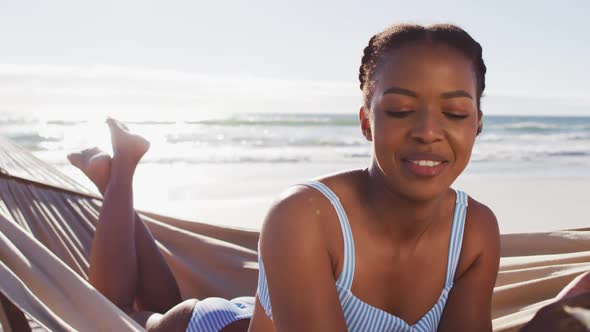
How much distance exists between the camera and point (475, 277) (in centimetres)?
132

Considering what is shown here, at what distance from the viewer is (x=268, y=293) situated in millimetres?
1216

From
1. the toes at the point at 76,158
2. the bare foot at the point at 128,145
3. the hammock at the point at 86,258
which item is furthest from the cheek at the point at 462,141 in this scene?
the toes at the point at 76,158

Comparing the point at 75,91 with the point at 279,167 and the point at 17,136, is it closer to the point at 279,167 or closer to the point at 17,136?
the point at 17,136

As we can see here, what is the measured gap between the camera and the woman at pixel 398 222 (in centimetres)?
109

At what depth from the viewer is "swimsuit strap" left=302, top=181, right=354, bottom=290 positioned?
3.87 ft

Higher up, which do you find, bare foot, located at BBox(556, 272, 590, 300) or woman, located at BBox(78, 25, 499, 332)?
woman, located at BBox(78, 25, 499, 332)

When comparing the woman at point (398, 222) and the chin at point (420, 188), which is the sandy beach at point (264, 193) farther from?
the chin at point (420, 188)

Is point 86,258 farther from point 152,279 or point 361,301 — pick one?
point 361,301

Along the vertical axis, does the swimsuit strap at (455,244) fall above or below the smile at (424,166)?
below

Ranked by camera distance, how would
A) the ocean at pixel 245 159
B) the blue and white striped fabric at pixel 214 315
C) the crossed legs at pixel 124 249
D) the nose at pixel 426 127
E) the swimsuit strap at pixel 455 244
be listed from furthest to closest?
the ocean at pixel 245 159 → the crossed legs at pixel 124 249 → the blue and white striped fabric at pixel 214 315 → the swimsuit strap at pixel 455 244 → the nose at pixel 426 127

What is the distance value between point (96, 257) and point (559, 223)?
3.82 meters

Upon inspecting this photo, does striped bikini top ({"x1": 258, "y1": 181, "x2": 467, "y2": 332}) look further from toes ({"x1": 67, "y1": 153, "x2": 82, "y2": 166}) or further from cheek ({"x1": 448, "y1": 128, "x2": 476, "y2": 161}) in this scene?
toes ({"x1": 67, "y1": 153, "x2": 82, "y2": 166})

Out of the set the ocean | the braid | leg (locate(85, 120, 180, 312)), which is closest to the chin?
the braid

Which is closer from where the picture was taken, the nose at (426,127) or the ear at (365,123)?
the nose at (426,127)
